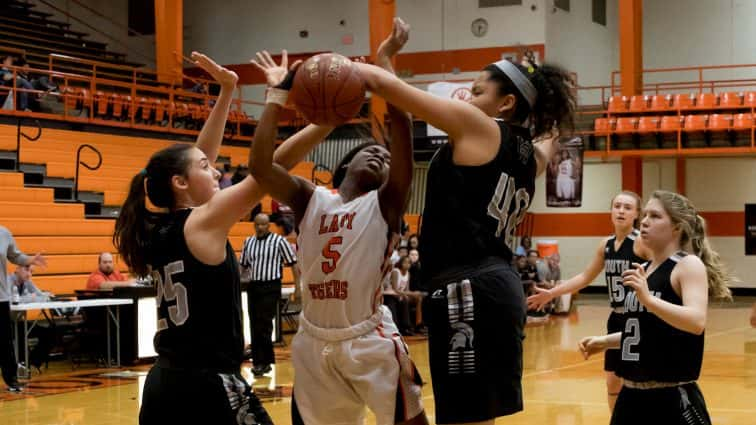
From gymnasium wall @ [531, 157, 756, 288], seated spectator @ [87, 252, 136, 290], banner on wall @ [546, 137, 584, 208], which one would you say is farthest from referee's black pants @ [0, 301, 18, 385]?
gymnasium wall @ [531, 157, 756, 288]

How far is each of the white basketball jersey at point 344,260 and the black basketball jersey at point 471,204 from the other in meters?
0.33

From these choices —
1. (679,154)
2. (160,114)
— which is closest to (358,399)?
(160,114)

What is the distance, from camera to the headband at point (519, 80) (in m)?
3.50

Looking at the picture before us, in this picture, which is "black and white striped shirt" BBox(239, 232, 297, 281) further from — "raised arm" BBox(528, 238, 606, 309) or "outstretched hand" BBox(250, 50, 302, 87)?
"outstretched hand" BBox(250, 50, 302, 87)

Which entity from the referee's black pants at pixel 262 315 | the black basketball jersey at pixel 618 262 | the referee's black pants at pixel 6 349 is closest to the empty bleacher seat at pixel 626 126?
the referee's black pants at pixel 262 315

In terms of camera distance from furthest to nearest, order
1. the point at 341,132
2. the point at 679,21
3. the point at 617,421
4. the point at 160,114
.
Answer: the point at 679,21, the point at 341,132, the point at 160,114, the point at 617,421

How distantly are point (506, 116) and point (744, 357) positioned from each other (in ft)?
33.9

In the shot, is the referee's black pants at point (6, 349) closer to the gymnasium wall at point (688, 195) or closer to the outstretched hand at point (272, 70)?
the outstretched hand at point (272, 70)

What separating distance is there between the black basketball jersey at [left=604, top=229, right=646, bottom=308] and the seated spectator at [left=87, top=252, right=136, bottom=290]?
6554 mm

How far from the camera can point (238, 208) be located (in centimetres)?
338

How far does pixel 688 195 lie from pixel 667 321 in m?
23.5

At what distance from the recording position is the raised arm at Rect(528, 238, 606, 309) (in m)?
5.16

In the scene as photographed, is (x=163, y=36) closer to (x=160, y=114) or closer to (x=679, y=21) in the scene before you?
(x=160, y=114)

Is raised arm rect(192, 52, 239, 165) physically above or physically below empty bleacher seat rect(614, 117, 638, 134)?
below
